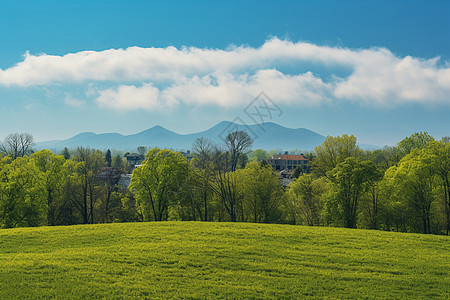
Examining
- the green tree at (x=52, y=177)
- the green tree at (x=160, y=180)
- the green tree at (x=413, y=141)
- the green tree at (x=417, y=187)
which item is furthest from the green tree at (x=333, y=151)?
the green tree at (x=52, y=177)

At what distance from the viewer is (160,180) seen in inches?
1321

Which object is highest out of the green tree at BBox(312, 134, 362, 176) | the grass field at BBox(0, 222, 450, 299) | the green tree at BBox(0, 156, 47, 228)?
the green tree at BBox(312, 134, 362, 176)

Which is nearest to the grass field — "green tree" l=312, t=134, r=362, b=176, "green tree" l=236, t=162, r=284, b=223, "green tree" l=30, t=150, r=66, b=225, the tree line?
the tree line

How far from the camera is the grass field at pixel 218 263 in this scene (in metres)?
12.2

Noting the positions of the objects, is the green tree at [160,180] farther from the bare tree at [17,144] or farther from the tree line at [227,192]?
the bare tree at [17,144]

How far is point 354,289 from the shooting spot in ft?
41.3

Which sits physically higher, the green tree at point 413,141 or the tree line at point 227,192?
the green tree at point 413,141

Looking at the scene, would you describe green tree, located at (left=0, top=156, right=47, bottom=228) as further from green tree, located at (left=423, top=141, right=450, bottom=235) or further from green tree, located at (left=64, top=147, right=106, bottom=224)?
green tree, located at (left=423, top=141, right=450, bottom=235)

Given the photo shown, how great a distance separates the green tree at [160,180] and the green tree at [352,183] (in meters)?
17.3

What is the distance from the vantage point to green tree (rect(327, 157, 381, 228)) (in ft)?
95.8

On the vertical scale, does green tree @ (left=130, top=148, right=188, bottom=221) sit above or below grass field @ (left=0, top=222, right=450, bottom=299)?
above

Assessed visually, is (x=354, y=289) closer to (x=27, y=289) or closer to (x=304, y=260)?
(x=304, y=260)

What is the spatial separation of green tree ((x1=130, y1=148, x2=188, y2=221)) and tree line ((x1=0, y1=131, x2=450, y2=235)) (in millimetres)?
117

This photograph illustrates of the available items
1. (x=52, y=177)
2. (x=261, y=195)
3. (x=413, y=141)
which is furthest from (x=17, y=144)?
(x=413, y=141)
